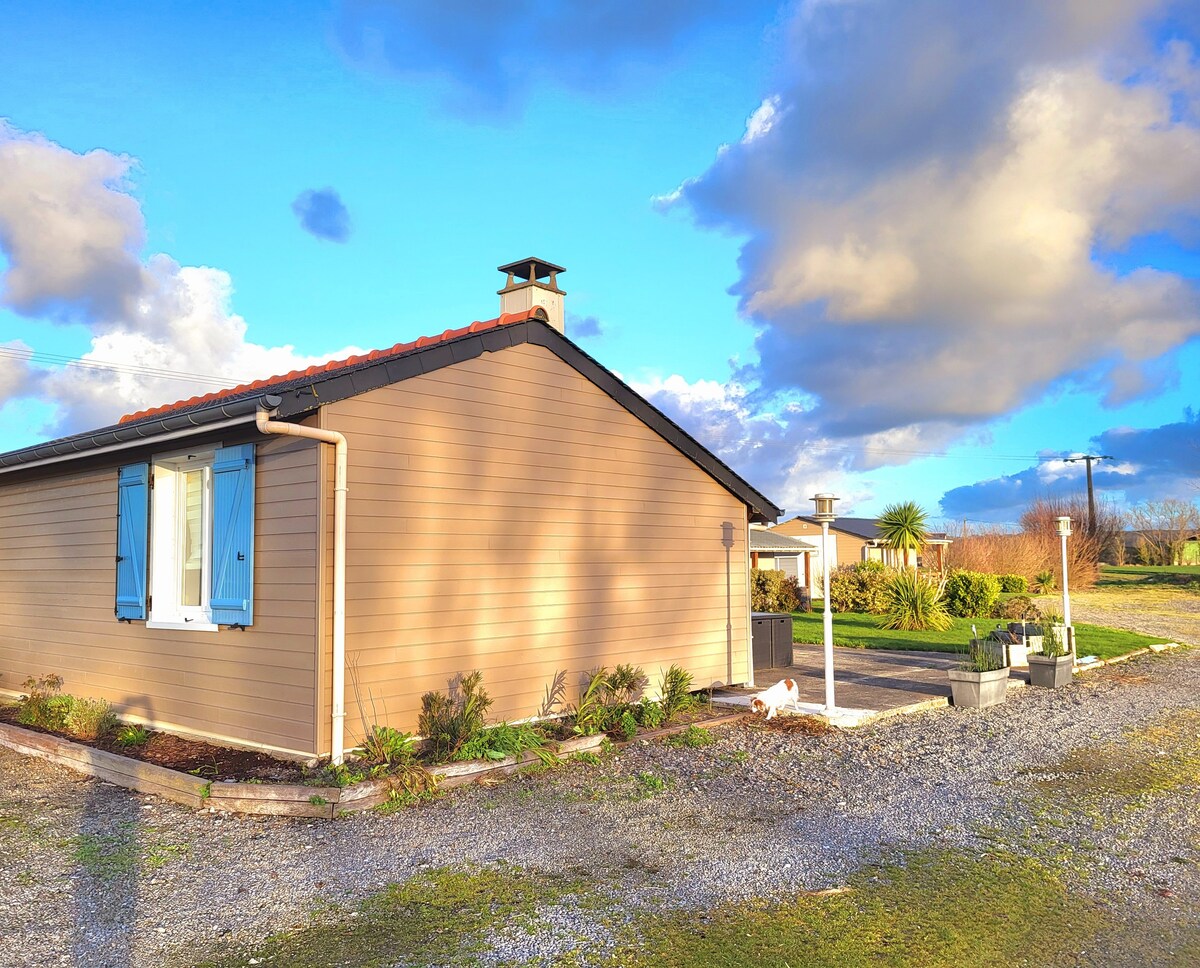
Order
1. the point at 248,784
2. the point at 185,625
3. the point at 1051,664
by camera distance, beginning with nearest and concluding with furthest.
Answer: the point at 248,784 → the point at 185,625 → the point at 1051,664

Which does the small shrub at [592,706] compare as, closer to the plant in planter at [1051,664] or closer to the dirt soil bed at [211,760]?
the dirt soil bed at [211,760]

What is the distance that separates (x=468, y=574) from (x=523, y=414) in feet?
5.41

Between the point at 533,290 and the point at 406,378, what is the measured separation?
3148 millimetres

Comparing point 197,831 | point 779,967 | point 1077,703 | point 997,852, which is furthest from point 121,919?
point 1077,703

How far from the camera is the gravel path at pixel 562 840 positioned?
13.6ft

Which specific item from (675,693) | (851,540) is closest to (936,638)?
(675,693)

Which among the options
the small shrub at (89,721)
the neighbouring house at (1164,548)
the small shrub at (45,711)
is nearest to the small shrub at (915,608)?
the small shrub at (89,721)

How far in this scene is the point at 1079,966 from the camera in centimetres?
358

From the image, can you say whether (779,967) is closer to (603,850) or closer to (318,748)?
(603,850)

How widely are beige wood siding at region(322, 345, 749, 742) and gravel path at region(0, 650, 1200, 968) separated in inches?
51.8

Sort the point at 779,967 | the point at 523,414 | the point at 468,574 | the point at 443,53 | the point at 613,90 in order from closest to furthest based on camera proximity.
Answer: the point at 779,967
the point at 468,574
the point at 523,414
the point at 443,53
the point at 613,90

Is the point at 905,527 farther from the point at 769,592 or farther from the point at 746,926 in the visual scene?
the point at 746,926

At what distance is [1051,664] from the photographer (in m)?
11.4

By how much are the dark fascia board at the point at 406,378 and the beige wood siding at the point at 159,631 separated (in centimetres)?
47
